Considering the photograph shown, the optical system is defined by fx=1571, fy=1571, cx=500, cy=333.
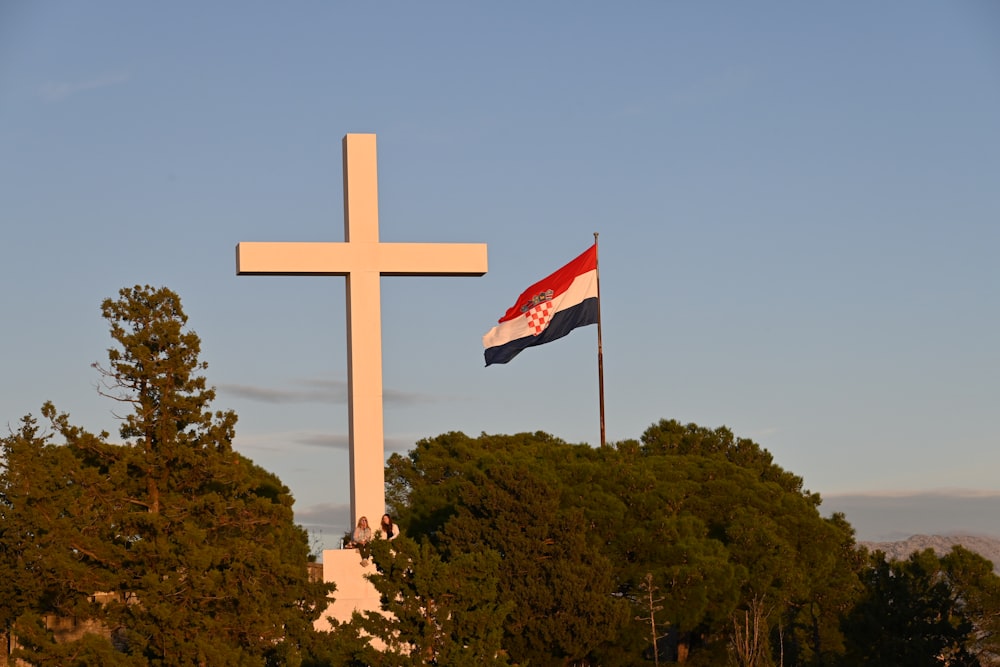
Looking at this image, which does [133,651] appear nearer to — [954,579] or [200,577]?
[200,577]

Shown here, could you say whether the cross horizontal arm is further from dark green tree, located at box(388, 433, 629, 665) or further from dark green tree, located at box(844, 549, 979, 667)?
dark green tree, located at box(844, 549, 979, 667)

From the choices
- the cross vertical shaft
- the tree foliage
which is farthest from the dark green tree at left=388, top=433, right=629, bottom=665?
the cross vertical shaft

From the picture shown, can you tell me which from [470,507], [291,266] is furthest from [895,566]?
[291,266]

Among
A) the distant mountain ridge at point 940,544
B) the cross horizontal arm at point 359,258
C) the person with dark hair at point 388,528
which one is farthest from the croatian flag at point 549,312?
the distant mountain ridge at point 940,544

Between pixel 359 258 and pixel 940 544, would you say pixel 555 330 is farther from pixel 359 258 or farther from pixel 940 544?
pixel 940 544

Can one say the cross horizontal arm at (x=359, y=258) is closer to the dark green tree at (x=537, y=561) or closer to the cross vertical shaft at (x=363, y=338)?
the cross vertical shaft at (x=363, y=338)

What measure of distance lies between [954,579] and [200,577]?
2571 cm

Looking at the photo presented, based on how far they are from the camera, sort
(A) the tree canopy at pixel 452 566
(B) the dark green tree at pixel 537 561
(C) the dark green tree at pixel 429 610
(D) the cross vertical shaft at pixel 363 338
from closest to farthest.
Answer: (C) the dark green tree at pixel 429 610 < (A) the tree canopy at pixel 452 566 < (D) the cross vertical shaft at pixel 363 338 < (B) the dark green tree at pixel 537 561

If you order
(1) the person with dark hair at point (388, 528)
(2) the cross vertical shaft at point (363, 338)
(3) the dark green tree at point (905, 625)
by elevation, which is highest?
(2) the cross vertical shaft at point (363, 338)

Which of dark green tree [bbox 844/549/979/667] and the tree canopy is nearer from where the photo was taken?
the tree canopy

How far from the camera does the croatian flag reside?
45.6 meters

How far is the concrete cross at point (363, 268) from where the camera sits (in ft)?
119

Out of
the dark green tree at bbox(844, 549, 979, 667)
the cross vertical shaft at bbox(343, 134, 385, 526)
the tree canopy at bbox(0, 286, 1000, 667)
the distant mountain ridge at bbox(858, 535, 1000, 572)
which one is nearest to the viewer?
the tree canopy at bbox(0, 286, 1000, 667)

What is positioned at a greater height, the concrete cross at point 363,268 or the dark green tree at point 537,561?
the concrete cross at point 363,268
